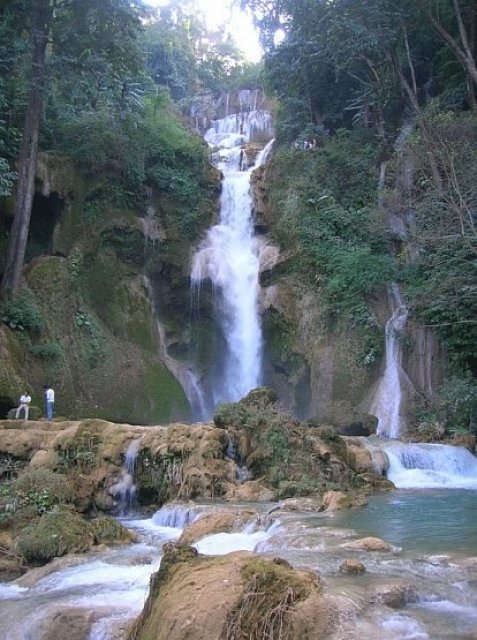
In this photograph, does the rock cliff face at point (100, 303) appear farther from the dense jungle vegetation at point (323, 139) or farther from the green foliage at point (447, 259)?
the green foliage at point (447, 259)

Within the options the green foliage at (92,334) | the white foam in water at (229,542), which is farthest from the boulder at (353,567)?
the green foliage at (92,334)

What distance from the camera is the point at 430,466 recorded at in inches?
599

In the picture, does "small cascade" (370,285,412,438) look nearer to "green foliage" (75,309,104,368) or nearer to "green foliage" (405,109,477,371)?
"green foliage" (405,109,477,371)

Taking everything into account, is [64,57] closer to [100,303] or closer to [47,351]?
[100,303]

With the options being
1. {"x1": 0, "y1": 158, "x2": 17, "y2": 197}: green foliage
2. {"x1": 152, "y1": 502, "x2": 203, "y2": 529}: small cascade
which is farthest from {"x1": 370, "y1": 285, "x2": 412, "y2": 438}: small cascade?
{"x1": 0, "y1": 158, "x2": 17, "y2": 197}: green foliage

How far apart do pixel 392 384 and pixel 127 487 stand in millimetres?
10476

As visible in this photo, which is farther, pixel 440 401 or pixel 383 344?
pixel 383 344

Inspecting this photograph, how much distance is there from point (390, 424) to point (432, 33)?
50.3ft

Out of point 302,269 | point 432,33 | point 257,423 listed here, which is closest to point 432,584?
point 257,423

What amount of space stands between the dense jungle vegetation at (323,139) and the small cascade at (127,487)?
24.6 feet

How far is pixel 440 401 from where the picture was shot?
18.5 m

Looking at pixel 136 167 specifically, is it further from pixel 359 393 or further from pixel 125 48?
pixel 359 393

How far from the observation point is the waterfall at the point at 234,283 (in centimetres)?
2373

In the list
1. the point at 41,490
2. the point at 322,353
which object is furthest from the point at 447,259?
the point at 41,490
